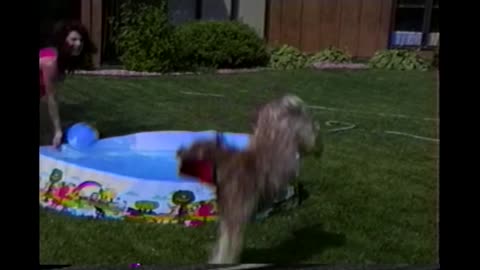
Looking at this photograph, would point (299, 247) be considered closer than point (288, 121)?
No

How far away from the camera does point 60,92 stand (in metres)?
3.43

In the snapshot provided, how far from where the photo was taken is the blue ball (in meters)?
3.76

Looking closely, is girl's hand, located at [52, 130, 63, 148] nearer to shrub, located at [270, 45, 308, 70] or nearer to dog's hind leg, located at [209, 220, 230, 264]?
dog's hind leg, located at [209, 220, 230, 264]

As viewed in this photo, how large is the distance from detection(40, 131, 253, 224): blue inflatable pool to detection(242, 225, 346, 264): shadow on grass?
10.8 inches

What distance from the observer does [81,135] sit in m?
3.78

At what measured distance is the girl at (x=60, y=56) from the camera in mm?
3270

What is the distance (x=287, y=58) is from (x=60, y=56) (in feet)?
3.23

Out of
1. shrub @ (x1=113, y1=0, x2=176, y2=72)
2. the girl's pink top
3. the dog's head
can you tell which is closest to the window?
the dog's head

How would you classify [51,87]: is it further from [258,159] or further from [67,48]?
[258,159]

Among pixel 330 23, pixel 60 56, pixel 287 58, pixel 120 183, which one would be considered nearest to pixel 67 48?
pixel 60 56

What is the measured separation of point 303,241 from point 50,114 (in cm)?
142

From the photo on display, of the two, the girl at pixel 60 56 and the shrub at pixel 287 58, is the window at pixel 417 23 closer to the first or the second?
the shrub at pixel 287 58
